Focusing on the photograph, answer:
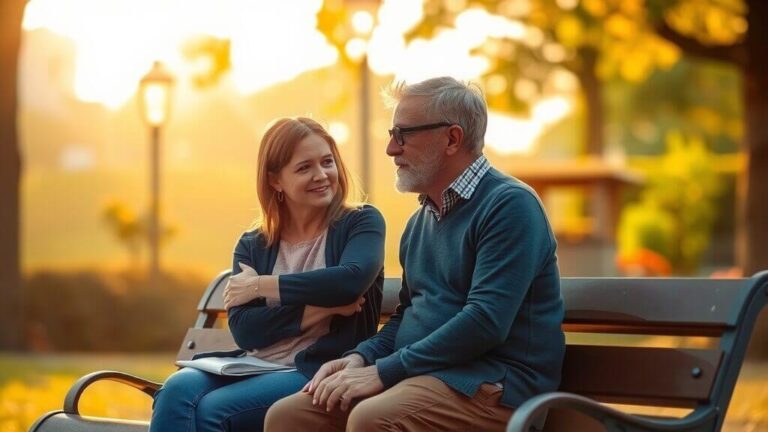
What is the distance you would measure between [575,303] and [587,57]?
25.7m

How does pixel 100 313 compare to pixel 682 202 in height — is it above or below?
above

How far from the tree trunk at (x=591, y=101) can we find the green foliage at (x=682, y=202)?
587 cm

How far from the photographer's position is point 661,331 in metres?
4.42

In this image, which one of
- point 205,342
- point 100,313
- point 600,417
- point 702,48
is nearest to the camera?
point 600,417

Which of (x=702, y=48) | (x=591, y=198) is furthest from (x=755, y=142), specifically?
(x=591, y=198)

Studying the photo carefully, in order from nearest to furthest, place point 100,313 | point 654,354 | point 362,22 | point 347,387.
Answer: point 347,387, point 654,354, point 362,22, point 100,313

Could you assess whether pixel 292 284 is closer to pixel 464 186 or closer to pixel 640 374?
pixel 464 186

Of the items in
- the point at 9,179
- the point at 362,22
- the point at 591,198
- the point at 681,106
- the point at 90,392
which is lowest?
the point at 90,392

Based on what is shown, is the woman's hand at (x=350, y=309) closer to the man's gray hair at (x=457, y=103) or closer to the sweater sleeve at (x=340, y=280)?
the sweater sleeve at (x=340, y=280)

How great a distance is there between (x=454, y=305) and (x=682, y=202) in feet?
124

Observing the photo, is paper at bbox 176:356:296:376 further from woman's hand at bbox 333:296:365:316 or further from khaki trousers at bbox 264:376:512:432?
khaki trousers at bbox 264:376:512:432

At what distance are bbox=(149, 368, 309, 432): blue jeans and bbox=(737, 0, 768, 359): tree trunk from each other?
11388 mm

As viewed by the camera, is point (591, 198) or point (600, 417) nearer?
point (600, 417)

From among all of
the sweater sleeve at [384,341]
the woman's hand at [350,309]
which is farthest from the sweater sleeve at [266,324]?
the sweater sleeve at [384,341]
